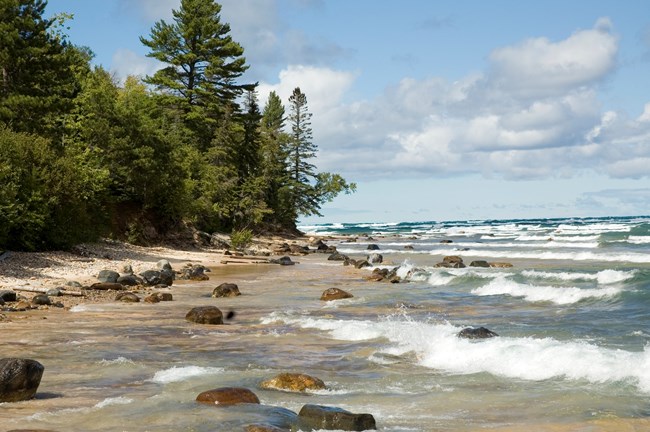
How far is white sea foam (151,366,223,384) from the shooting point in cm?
1075

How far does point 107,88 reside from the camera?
39.8m

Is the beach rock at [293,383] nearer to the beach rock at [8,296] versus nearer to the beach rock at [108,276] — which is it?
the beach rock at [8,296]

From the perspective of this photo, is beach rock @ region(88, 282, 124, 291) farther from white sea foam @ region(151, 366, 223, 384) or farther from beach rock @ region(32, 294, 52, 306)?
white sea foam @ region(151, 366, 223, 384)

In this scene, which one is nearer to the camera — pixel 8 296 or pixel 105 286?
pixel 8 296

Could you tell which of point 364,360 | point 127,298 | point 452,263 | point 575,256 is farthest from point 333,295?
point 575,256

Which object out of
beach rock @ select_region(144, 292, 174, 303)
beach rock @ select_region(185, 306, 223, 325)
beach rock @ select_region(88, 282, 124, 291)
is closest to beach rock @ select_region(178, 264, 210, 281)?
beach rock @ select_region(88, 282, 124, 291)

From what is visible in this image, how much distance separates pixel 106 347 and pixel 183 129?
40084 millimetres

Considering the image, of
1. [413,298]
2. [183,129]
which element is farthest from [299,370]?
[183,129]

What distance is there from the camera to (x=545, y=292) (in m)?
23.5

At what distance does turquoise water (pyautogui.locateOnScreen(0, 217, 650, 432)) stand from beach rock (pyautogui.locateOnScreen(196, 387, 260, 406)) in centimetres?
19

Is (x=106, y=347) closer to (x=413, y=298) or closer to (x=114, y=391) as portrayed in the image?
(x=114, y=391)

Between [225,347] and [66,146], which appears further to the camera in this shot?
[66,146]

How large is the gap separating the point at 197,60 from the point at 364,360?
48041 millimetres

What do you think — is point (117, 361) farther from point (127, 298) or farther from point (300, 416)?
point (127, 298)
